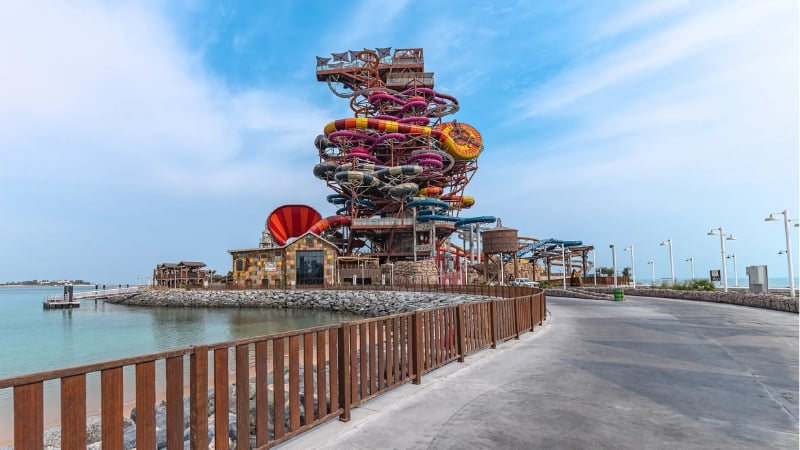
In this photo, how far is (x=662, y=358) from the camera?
858cm

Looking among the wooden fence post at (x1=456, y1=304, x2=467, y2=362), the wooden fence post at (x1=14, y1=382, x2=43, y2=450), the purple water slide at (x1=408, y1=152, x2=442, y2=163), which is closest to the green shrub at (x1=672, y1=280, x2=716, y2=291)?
the wooden fence post at (x1=456, y1=304, x2=467, y2=362)

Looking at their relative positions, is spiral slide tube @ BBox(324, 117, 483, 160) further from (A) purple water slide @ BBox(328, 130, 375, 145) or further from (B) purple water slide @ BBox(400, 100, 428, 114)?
(B) purple water slide @ BBox(400, 100, 428, 114)

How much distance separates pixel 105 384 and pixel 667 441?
4.99 m

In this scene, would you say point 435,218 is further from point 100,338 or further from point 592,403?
point 592,403

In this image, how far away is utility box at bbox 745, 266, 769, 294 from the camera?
2498 centimetres

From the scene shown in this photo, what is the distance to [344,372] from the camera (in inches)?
199

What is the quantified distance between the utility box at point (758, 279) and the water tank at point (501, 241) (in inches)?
719

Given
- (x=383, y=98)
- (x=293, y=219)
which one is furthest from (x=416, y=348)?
(x=383, y=98)

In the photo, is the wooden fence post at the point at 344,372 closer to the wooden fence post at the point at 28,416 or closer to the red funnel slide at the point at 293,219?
the wooden fence post at the point at 28,416

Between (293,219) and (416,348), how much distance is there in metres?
62.9

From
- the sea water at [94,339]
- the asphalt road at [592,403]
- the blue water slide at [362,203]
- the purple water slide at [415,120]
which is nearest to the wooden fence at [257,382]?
the asphalt road at [592,403]

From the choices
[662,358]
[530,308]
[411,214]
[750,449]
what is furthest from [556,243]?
[750,449]

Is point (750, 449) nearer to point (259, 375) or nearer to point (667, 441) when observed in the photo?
point (667, 441)

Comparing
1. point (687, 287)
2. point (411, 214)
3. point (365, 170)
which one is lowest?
point (687, 287)
